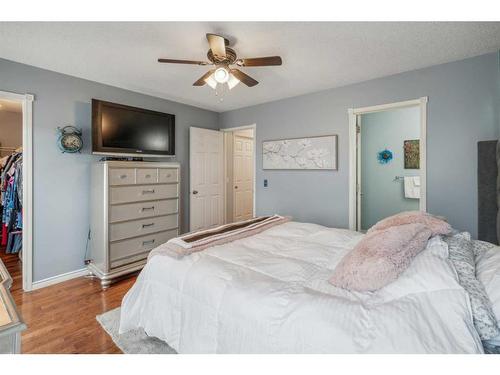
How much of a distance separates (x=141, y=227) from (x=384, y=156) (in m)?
3.87

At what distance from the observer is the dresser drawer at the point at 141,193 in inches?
111

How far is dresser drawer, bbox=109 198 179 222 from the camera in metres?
2.84

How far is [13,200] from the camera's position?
10.9 ft

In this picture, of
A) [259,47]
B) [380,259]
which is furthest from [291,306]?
[259,47]

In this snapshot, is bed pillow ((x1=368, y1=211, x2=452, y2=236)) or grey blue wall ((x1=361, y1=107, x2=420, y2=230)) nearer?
bed pillow ((x1=368, y1=211, x2=452, y2=236))

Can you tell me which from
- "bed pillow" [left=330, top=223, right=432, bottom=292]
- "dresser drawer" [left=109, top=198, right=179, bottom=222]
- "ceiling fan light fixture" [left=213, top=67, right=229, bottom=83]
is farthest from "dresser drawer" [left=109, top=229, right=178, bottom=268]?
"bed pillow" [left=330, top=223, right=432, bottom=292]

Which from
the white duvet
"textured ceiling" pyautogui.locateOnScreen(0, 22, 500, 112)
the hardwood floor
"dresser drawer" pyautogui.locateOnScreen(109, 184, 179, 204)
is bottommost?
the hardwood floor

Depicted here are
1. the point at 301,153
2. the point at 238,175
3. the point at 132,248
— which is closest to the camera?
the point at 132,248

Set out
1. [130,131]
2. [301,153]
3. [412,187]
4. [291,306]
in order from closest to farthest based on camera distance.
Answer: [291,306]
[130,131]
[301,153]
[412,187]

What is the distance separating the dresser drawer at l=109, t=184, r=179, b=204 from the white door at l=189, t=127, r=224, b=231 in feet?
2.28

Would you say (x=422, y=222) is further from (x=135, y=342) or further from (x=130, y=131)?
(x=130, y=131)

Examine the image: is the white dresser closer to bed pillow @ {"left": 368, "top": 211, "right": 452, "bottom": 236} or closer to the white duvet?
the white duvet

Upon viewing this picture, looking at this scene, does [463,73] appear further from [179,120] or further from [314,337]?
[179,120]

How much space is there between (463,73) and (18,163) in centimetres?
510
